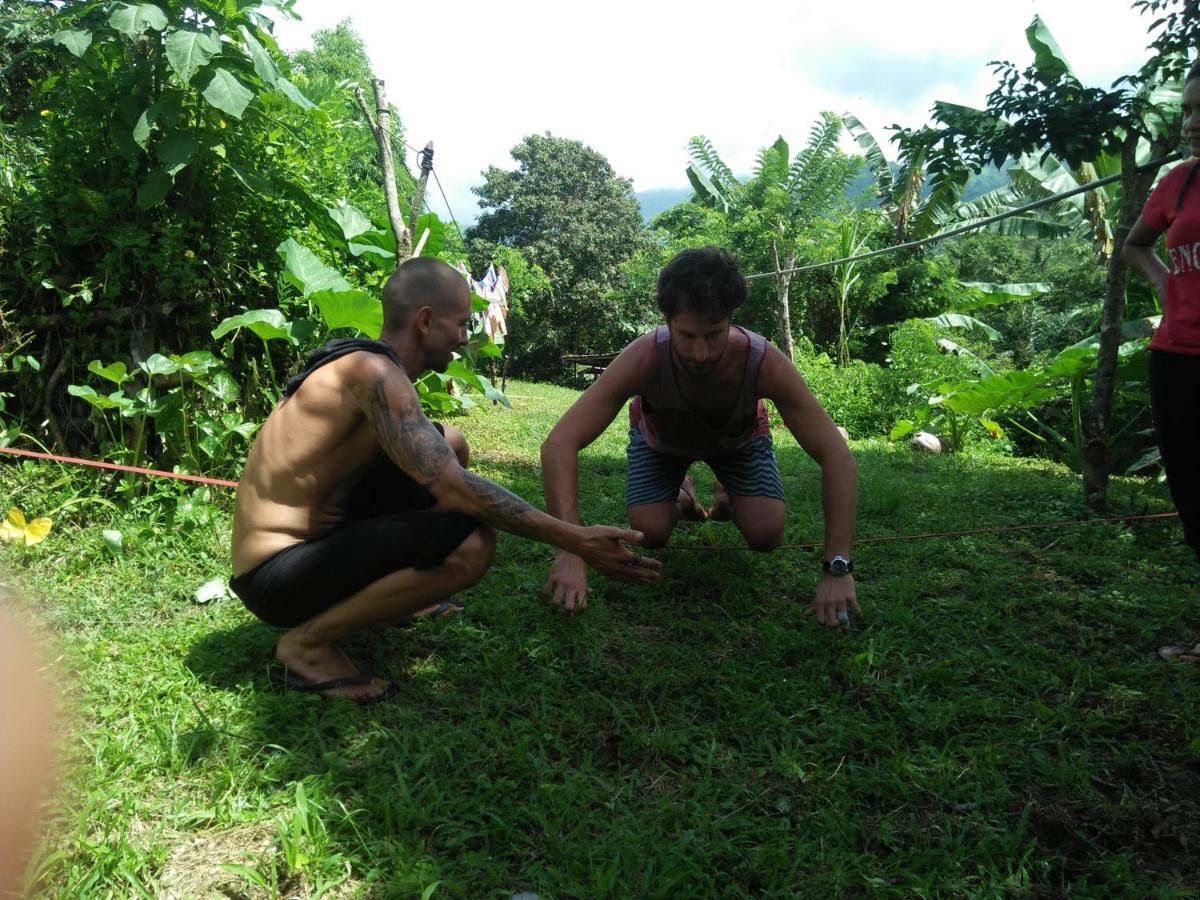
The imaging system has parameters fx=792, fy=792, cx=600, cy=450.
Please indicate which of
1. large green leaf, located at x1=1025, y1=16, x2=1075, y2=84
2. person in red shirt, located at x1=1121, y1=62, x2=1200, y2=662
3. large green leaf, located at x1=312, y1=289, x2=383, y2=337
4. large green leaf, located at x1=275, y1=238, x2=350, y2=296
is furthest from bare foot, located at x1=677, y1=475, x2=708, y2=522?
large green leaf, located at x1=1025, y1=16, x2=1075, y2=84

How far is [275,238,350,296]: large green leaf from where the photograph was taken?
432 cm

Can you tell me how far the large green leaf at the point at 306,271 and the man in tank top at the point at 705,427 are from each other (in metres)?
1.90

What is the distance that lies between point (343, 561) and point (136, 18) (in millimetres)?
2792

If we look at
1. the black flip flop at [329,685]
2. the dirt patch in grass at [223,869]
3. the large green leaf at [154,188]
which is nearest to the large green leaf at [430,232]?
the large green leaf at [154,188]

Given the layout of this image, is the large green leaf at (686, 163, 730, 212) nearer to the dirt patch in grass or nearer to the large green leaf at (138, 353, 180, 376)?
the large green leaf at (138, 353, 180, 376)

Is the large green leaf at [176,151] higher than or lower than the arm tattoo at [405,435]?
higher

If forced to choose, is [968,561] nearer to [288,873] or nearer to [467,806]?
[467,806]

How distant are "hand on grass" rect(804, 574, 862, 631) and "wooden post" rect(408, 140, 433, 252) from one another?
433cm

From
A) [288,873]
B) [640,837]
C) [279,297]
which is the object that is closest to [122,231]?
[279,297]

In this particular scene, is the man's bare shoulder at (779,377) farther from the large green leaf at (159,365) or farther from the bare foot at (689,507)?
the large green leaf at (159,365)

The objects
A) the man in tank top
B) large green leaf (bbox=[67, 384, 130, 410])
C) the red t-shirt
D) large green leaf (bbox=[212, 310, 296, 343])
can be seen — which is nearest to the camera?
the red t-shirt

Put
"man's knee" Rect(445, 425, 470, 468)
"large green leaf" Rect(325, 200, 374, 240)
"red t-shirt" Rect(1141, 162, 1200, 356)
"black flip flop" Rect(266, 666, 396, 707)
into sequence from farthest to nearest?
"large green leaf" Rect(325, 200, 374, 240), "man's knee" Rect(445, 425, 470, 468), "red t-shirt" Rect(1141, 162, 1200, 356), "black flip flop" Rect(266, 666, 396, 707)

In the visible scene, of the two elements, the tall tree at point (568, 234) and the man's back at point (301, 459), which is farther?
the tall tree at point (568, 234)

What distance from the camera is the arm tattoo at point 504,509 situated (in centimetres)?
226
